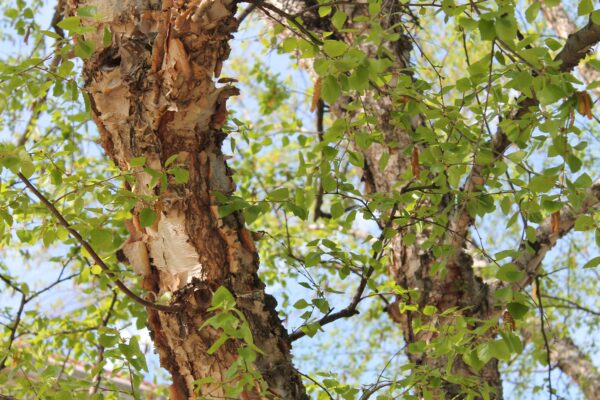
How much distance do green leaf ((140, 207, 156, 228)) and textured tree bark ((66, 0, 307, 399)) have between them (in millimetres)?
63

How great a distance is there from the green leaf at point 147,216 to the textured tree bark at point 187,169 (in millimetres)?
63

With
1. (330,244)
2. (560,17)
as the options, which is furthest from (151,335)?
(560,17)

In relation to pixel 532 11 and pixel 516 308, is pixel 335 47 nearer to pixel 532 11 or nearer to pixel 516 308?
pixel 532 11

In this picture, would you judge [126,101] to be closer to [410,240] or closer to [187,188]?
[187,188]

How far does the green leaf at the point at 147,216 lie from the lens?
1.91 m

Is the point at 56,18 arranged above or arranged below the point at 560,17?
below

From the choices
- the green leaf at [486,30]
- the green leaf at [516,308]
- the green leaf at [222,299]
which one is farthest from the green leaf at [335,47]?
the green leaf at [516,308]

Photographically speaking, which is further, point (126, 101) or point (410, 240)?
point (410, 240)

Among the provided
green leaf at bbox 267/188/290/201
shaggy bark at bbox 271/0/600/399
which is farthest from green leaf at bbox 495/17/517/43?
shaggy bark at bbox 271/0/600/399

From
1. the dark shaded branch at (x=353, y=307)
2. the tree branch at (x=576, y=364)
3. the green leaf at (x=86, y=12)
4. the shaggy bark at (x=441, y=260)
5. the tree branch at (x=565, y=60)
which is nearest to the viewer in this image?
the green leaf at (x=86, y=12)

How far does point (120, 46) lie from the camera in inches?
83.7

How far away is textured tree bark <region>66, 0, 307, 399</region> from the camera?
6.62 feet

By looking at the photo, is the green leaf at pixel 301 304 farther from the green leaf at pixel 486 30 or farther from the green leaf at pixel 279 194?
the green leaf at pixel 486 30

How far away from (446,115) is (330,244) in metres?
0.54
